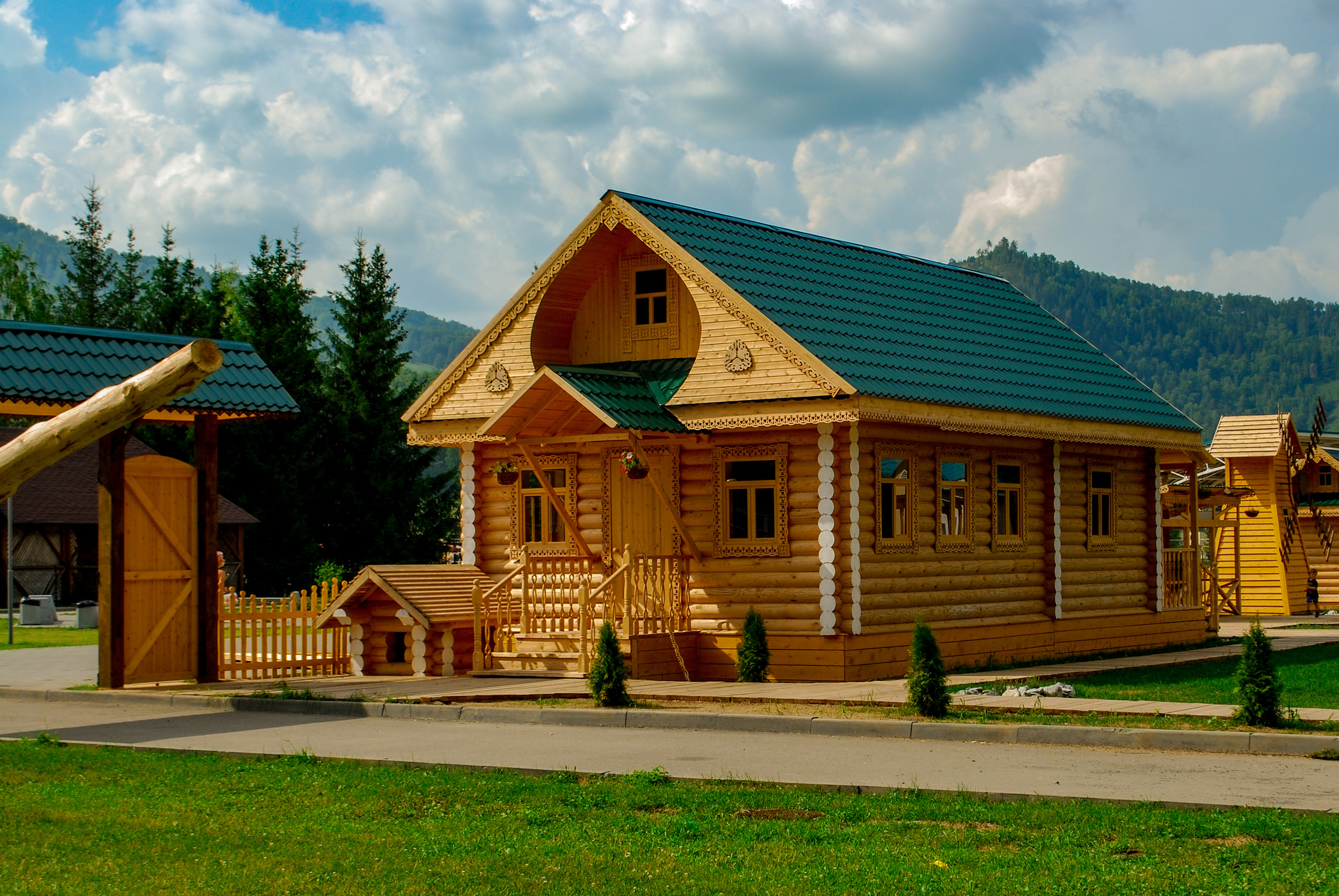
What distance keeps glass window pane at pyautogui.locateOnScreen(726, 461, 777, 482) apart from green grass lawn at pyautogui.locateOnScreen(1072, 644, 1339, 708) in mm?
4959

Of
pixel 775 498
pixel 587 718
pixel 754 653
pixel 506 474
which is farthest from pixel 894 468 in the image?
pixel 587 718

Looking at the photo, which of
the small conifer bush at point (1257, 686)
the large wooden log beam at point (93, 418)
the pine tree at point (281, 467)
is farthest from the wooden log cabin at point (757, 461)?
the pine tree at point (281, 467)

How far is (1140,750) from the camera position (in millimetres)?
13031

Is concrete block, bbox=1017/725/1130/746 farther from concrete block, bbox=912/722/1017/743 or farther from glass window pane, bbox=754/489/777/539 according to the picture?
glass window pane, bbox=754/489/777/539

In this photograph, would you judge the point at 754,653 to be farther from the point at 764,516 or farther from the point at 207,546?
the point at 207,546

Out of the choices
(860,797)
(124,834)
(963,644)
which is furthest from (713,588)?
(124,834)

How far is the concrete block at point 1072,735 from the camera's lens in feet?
43.7

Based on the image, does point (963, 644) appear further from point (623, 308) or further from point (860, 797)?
point (860, 797)

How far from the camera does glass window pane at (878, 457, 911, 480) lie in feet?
68.3

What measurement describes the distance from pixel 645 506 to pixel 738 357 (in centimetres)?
283

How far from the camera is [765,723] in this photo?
14.7 meters

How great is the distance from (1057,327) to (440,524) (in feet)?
95.2

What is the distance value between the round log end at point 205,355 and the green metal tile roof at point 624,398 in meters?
9.01

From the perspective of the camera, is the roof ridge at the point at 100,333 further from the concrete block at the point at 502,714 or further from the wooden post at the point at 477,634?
the concrete block at the point at 502,714
